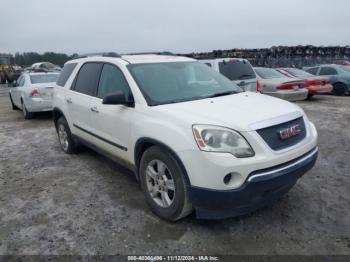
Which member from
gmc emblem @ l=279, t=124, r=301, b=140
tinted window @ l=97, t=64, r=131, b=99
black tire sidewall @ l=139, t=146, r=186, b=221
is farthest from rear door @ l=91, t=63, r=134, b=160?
gmc emblem @ l=279, t=124, r=301, b=140

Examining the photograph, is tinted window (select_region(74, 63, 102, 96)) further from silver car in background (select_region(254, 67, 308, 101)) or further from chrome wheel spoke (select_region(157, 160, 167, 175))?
silver car in background (select_region(254, 67, 308, 101))

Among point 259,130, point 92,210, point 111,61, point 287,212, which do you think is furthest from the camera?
point 111,61

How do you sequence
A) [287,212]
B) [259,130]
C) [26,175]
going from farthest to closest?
[26,175]
[287,212]
[259,130]

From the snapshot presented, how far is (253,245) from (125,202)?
5.43ft

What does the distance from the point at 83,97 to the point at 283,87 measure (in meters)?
7.95

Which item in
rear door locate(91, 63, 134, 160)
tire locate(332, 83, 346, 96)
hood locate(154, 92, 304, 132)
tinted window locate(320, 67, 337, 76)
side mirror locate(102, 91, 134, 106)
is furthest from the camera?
tinted window locate(320, 67, 337, 76)

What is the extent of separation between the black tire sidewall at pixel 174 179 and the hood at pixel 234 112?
1.30 feet

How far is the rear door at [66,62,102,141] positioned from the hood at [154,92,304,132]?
1.66 m

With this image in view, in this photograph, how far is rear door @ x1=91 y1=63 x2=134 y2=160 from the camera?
3.77 meters

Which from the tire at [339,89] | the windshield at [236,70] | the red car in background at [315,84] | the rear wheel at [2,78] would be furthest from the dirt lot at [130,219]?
the rear wheel at [2,78]

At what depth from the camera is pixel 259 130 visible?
9.47 feet

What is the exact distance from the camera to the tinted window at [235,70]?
848 centimetres

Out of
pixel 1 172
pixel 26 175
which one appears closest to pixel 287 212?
pixel 26 175

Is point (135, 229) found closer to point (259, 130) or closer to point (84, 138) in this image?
point (259, 130)
